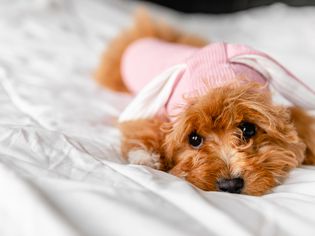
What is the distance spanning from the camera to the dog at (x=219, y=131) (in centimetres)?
109

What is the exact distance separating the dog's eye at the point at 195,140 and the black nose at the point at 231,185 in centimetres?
15

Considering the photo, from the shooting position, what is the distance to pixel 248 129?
1.18 meters

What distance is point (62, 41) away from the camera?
2.22m

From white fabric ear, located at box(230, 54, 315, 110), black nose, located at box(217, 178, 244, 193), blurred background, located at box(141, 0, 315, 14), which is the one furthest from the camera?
blurred background, located at box(141, 0, 315, 14)

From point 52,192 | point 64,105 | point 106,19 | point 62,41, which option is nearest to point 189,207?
point 52,192

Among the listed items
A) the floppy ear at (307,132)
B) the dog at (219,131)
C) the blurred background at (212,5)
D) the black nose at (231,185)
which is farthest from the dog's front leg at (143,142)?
the blurred background at (212,5)

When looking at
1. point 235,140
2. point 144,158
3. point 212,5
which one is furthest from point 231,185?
point 212,5

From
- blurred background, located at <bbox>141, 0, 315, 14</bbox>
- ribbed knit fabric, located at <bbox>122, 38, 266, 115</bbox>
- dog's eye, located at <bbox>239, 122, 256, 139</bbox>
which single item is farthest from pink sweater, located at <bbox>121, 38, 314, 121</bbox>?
blurred background, located at <bbox>141, 0, 315, 14</bbox>

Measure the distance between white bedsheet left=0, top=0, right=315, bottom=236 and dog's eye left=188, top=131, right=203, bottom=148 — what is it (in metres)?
0.18

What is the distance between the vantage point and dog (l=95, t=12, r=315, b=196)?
3.58 feet

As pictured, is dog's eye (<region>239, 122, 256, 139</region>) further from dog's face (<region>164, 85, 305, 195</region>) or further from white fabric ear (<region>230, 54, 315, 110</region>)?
white fabric ear (<region>230, 54, 315, 110</region>)

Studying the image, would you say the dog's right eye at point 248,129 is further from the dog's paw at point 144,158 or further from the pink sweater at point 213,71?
the dog's paw at point 144,158

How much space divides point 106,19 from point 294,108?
1.49 m

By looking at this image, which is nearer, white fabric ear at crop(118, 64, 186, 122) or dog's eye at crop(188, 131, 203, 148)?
dog's eye at crop(188, 131, 203, 148)
